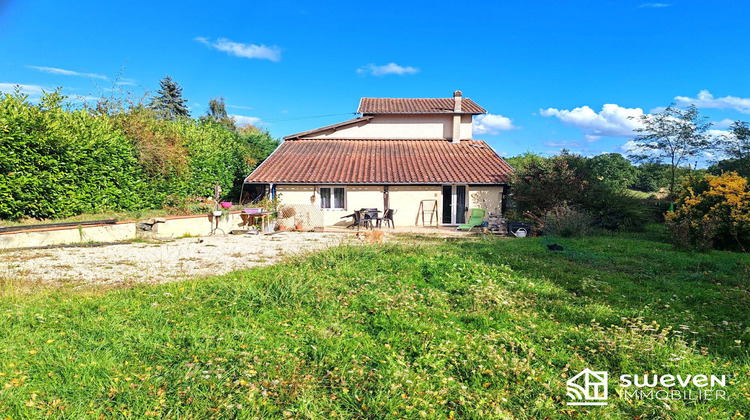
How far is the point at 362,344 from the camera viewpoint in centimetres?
410

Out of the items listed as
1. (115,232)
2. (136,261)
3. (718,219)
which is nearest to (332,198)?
(115,232)

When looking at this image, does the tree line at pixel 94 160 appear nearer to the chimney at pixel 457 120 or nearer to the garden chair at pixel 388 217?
the garden chair at pixel 388 217

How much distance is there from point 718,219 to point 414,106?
1697 centimetres

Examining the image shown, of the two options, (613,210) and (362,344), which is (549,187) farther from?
(362,344)

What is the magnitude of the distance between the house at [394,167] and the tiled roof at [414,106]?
0.07 metres

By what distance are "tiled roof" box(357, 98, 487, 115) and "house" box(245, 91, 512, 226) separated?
0.23 ft

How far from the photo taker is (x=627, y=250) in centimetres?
1039

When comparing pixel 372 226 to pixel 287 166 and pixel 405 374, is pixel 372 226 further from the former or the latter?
pixel 405 374

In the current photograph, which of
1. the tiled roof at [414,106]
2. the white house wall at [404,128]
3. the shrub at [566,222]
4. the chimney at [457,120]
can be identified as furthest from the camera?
the white house wall at [404,128]

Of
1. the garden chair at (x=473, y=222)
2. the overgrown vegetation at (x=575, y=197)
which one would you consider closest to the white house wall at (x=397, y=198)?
the garden chair at (x=473, y=222)

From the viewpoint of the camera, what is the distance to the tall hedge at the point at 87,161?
9.22 meters

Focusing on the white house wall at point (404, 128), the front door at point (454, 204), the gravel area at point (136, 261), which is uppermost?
the white house wall at point (404, 128)

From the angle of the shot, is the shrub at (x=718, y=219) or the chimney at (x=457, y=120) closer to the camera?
the shrub at (x=718, y=219)

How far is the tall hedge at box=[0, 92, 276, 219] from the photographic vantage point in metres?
9.22
